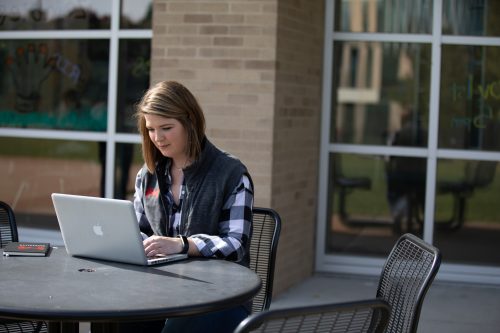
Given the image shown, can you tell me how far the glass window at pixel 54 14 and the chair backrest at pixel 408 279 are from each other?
4.56 meters

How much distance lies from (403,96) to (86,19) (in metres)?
2.79

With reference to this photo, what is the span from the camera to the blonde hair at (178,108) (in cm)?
418

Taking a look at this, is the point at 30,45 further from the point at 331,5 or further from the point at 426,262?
the point at 426,262

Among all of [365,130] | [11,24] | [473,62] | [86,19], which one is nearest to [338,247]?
[365,130]

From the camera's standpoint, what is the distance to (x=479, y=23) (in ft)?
24.8

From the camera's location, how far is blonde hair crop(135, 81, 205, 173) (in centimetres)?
418

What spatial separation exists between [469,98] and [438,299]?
5.62 ft

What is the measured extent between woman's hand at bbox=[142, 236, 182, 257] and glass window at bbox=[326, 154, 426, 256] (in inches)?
156

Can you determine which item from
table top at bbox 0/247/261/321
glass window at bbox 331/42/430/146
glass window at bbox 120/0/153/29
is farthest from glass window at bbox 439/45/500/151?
table top at bbox 0/247/261/321

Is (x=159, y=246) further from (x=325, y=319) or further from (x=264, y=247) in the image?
(x=325, y=319)

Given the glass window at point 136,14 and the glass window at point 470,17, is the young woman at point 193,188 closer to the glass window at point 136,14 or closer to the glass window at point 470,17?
the glass window at point 136,14

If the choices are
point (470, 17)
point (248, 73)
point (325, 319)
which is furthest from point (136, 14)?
point (325, 319)

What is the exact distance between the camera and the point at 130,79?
7777mm

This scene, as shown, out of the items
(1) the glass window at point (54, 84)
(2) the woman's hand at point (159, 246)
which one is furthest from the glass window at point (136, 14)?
(2) the woman's hand at point (159, 246)
